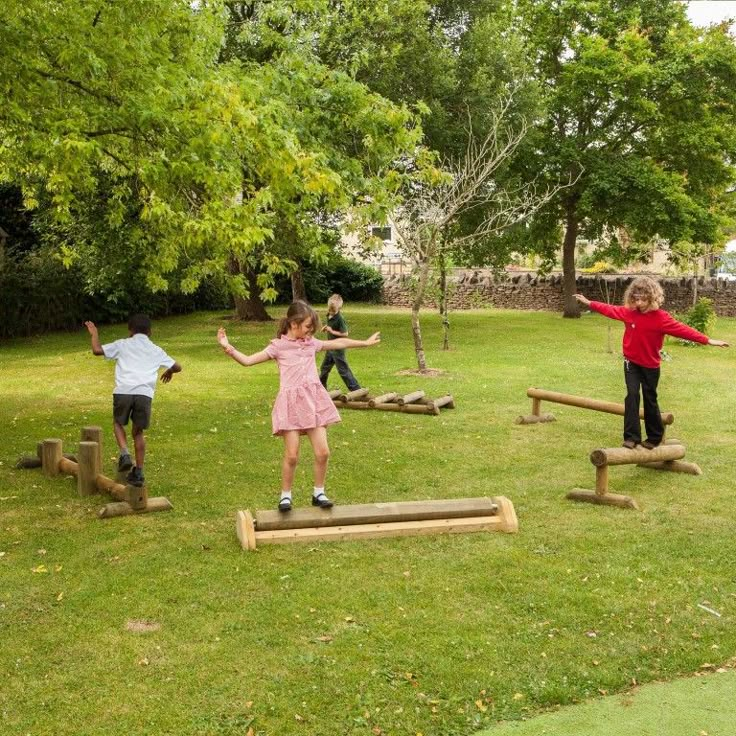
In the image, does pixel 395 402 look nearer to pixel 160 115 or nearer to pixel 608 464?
pixel 608 464

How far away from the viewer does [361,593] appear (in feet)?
22.8

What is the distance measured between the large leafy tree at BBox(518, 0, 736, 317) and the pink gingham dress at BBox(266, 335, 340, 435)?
2559 centimetres

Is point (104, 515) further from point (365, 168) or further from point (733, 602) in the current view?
point (365, 168)

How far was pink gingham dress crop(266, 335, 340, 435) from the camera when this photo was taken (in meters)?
8.01

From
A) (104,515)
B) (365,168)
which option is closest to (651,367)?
(104,515)

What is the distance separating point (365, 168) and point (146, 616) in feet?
50.0

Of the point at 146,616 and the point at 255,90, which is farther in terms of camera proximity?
the point at 255,90

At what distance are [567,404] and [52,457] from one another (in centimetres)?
685

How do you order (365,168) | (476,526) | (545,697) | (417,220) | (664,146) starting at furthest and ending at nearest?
(664,146) < (417,220) < (365,168) < (476,526) < (545,697)

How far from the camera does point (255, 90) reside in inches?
450

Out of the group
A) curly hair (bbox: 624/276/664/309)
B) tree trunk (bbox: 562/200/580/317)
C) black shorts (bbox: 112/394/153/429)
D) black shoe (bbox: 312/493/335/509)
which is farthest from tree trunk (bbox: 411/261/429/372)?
tree trunk (bbox: 562/200/580/317)

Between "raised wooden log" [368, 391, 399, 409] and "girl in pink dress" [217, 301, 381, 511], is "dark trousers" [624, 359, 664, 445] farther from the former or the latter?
"raised wooden log" [368, 391, 399, 409]

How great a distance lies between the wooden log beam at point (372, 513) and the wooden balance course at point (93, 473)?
1582mm

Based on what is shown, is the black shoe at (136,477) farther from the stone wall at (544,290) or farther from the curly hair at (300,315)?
the stone wall at (544,290)
